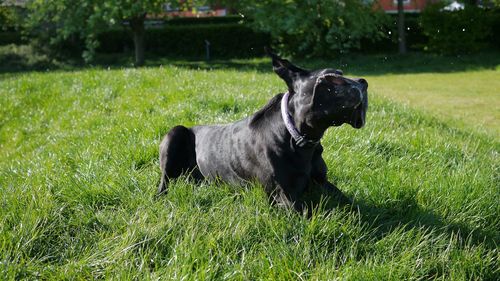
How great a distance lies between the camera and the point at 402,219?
396cm

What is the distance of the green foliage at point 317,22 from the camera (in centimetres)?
2128

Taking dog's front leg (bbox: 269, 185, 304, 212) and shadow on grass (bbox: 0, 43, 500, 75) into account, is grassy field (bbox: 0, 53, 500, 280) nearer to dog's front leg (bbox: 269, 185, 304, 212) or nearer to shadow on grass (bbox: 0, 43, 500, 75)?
dog's front leg (bbox: 269, 185, 304, 212)

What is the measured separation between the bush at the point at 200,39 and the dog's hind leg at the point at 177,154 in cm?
2116

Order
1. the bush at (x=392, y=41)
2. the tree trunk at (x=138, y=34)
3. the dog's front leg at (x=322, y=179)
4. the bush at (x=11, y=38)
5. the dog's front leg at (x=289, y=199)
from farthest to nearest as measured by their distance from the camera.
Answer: the bush at (x=11, y=38), the bush at (x=392, y=41), the tree trunk at (x=138, y=34), the dog's front leg at (x=322, y=179), the dog's front leg at (x=289, y=199)

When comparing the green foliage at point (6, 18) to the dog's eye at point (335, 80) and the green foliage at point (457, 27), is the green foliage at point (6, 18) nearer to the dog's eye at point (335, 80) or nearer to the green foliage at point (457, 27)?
the green foliage at point (457, 27)

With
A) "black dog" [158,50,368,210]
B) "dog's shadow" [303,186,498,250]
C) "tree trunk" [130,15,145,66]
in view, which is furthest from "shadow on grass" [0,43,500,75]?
"dog's shadow" [303,186,498,250]

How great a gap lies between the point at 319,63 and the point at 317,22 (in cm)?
223

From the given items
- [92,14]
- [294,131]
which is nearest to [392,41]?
[92,14]

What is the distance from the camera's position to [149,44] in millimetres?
27172

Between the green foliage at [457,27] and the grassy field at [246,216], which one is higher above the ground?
the green foliage at [457,27]

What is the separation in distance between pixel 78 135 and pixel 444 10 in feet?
66.7

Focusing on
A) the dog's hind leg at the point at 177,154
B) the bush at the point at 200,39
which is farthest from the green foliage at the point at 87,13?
the dog's hind leg at the point at 177,154

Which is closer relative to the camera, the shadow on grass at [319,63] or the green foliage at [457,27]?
the shadow on grass at [319,63]

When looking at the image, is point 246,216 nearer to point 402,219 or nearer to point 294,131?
point 294,131
